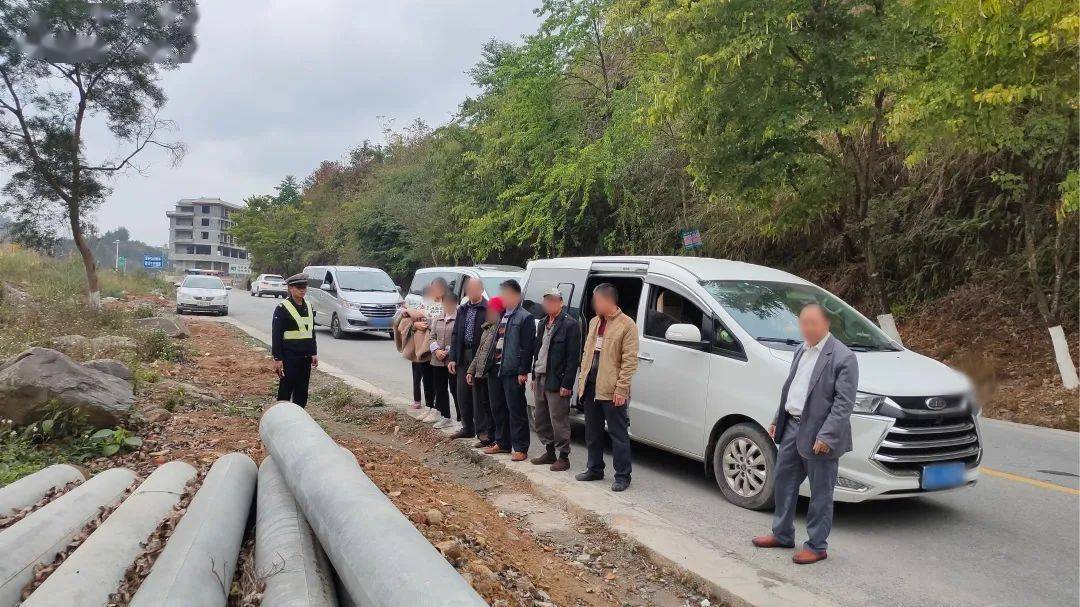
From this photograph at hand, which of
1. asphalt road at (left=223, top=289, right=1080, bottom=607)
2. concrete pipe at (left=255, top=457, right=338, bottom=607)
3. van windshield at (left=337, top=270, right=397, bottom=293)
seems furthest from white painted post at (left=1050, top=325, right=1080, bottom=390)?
van windshield at (left=337, top=270, right=397, bottom=293)

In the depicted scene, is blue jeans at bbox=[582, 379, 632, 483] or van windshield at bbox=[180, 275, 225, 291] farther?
van windshield at bbox=[180, 275, 225, 291]

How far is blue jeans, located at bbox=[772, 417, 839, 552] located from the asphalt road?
174 mm

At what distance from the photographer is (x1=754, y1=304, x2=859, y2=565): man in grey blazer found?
15.2 ft

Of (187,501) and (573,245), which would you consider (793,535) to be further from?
(573,245)

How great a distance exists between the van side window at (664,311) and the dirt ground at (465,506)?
1833mm

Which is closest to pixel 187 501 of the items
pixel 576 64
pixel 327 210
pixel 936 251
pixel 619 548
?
pixel 619 548

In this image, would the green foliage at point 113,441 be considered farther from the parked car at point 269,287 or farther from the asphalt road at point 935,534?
the parked car at point 269,287

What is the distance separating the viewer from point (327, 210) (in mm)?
60406

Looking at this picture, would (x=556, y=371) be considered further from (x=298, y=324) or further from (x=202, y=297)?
(x=202, y=297)

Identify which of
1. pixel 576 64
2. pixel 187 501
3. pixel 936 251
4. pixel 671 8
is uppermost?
pixel 576 64

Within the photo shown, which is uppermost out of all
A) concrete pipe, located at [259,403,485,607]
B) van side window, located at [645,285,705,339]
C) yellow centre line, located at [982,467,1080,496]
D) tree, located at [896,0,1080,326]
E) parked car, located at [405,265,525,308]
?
tree, located at [896,0,1080,326]

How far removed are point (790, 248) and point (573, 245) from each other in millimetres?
7643

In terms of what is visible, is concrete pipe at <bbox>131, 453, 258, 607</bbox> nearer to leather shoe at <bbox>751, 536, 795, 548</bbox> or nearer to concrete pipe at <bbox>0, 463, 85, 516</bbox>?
concrete pipe at <bbox>0, 463, 85, 516</bbox>

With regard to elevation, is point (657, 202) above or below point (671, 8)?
below
